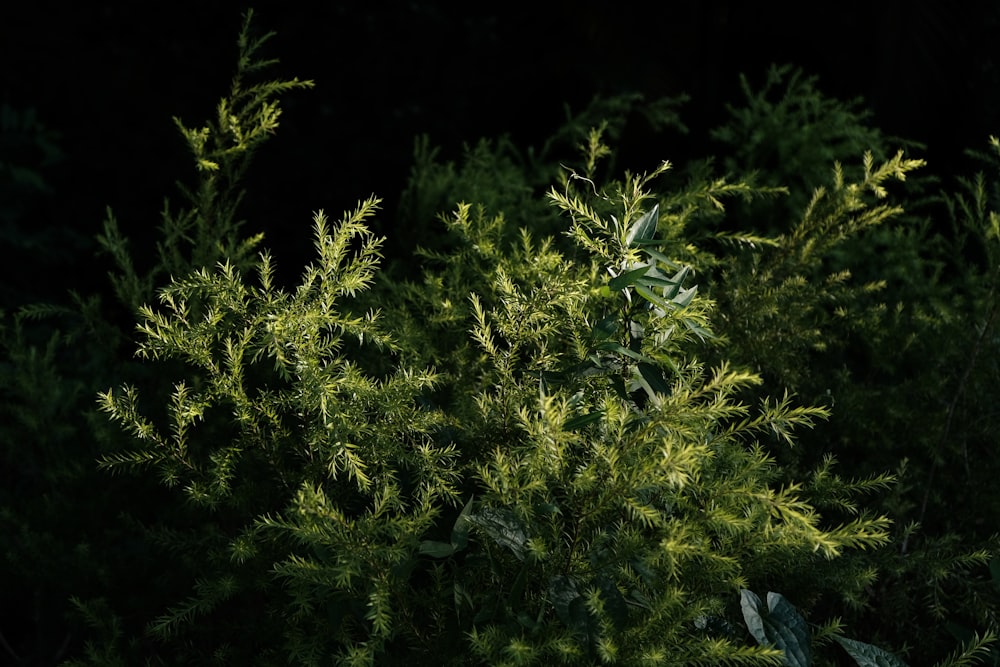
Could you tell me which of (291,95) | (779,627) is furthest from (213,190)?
(291,95)

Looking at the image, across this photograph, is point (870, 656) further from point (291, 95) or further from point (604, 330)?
point (291, 95)

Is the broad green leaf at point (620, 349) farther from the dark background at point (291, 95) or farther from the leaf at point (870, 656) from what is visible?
the dark background at point (291, 95)

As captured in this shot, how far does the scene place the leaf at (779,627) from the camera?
1071 millimetres

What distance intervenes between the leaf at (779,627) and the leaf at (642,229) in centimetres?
44

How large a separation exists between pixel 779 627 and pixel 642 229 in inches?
20.1

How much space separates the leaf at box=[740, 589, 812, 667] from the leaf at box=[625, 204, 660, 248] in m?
0.44

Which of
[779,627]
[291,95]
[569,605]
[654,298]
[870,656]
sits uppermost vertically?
[654,298]

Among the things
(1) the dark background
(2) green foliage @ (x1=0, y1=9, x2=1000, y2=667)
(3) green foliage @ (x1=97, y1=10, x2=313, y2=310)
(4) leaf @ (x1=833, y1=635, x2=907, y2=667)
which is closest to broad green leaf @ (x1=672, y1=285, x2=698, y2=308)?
(2) green foliage @ (x1=0, y1=9, x2=1000, y2=667)

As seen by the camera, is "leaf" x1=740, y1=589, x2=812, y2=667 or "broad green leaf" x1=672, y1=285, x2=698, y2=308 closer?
"leaf" x1=740, y1=589, x2=812, y2=667

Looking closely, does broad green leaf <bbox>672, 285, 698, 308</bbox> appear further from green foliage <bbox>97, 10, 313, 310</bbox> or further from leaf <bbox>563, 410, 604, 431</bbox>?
green foliage <bbox>97, 10, 313, 310</bbox>

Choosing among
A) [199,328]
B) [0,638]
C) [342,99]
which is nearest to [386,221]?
[342,99]

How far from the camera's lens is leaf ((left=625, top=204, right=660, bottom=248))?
1.19 metres

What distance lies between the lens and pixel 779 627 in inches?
43.3

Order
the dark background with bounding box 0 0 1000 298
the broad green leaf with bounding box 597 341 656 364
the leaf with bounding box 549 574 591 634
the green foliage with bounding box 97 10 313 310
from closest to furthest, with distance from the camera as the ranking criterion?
the leaf with bounding box 549 574 591 634, the broad green leaf with bounding box 597 341 656 364, the green foliage with bounding box 97 10 313 310, the dark background with bounding box 0 0 1000 298
